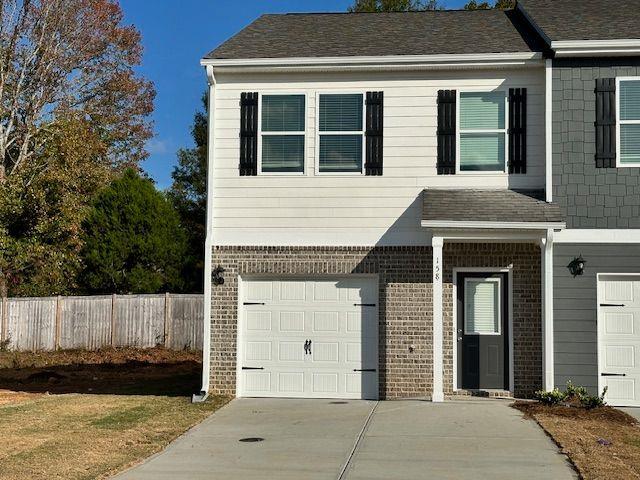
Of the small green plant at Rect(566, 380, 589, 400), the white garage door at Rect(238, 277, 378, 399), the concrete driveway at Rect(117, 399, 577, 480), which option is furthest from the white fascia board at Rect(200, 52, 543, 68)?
the concrete driveway at Rect(117, 399, 577, 480)

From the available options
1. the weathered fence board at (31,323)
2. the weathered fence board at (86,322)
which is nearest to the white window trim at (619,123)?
the weathered fence board at (86,322)

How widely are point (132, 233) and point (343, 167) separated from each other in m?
13.5

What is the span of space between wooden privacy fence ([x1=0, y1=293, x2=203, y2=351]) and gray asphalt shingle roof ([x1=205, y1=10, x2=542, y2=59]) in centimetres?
1042

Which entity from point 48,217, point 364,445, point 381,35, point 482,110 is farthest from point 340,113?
→ point 48,217

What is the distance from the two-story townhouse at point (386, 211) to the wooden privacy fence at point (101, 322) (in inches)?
401

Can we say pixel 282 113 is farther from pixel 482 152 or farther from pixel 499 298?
pixel 499 298

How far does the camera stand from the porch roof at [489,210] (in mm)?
11766

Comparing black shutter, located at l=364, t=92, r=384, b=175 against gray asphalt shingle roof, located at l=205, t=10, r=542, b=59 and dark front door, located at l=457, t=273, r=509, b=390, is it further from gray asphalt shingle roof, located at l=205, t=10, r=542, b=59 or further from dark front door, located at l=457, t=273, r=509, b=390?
dark front door, located at l=457, t=273, r=509, b=390

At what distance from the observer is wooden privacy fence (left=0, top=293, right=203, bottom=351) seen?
72.0 ft

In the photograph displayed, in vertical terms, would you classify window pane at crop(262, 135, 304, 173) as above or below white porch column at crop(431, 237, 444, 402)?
above

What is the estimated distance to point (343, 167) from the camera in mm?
13008

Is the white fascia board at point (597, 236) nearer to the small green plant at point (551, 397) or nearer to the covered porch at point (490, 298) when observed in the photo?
the covered porch at point (490, 298)

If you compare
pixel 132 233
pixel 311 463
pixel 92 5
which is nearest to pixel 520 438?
pixel 311 463

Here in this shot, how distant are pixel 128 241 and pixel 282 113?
42.3ft
